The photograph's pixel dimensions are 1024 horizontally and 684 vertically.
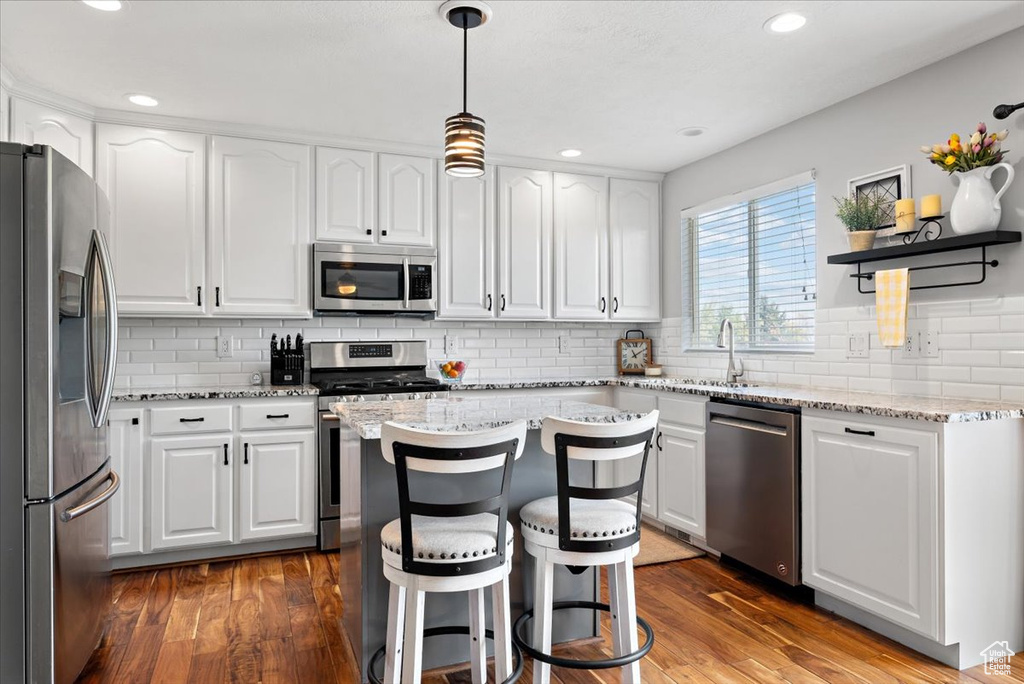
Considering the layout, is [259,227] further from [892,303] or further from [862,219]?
[892,303]

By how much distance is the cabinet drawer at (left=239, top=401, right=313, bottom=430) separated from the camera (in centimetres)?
359

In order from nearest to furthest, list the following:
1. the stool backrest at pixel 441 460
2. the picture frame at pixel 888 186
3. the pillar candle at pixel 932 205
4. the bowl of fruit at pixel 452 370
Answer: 1. the stool backrest at pixel 441 460
2. the pillar candle at pixel 932 205
3. the picture frame at pixel 888 186
4. the bowl of fruit at pixel 452 370

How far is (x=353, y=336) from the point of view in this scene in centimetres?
433

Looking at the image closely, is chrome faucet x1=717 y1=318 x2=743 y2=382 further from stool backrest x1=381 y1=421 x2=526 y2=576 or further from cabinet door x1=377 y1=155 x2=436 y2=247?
stool backrest x1=381 y1=421 x2=526 y2=576

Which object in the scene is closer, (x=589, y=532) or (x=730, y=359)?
(x=589, y=532)

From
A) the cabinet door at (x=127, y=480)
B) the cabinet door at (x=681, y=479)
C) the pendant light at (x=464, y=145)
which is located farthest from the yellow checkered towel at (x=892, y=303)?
the cabinet door at (x=127, y=480)

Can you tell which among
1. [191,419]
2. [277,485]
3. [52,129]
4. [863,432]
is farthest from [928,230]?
[52,129]

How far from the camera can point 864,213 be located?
3.20 metres

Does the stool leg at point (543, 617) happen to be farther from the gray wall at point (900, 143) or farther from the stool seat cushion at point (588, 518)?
the gray wall at point (900, 143)

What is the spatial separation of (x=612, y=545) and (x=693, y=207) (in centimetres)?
325

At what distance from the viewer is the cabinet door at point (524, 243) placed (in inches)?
177

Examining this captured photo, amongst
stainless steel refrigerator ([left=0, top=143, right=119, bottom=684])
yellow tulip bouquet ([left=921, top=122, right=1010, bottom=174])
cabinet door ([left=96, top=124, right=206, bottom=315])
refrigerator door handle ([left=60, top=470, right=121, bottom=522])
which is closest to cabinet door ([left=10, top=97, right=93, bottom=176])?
cabinet door ([left=96, top=124, right=206, bottom=315])

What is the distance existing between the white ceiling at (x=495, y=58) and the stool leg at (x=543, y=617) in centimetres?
203
